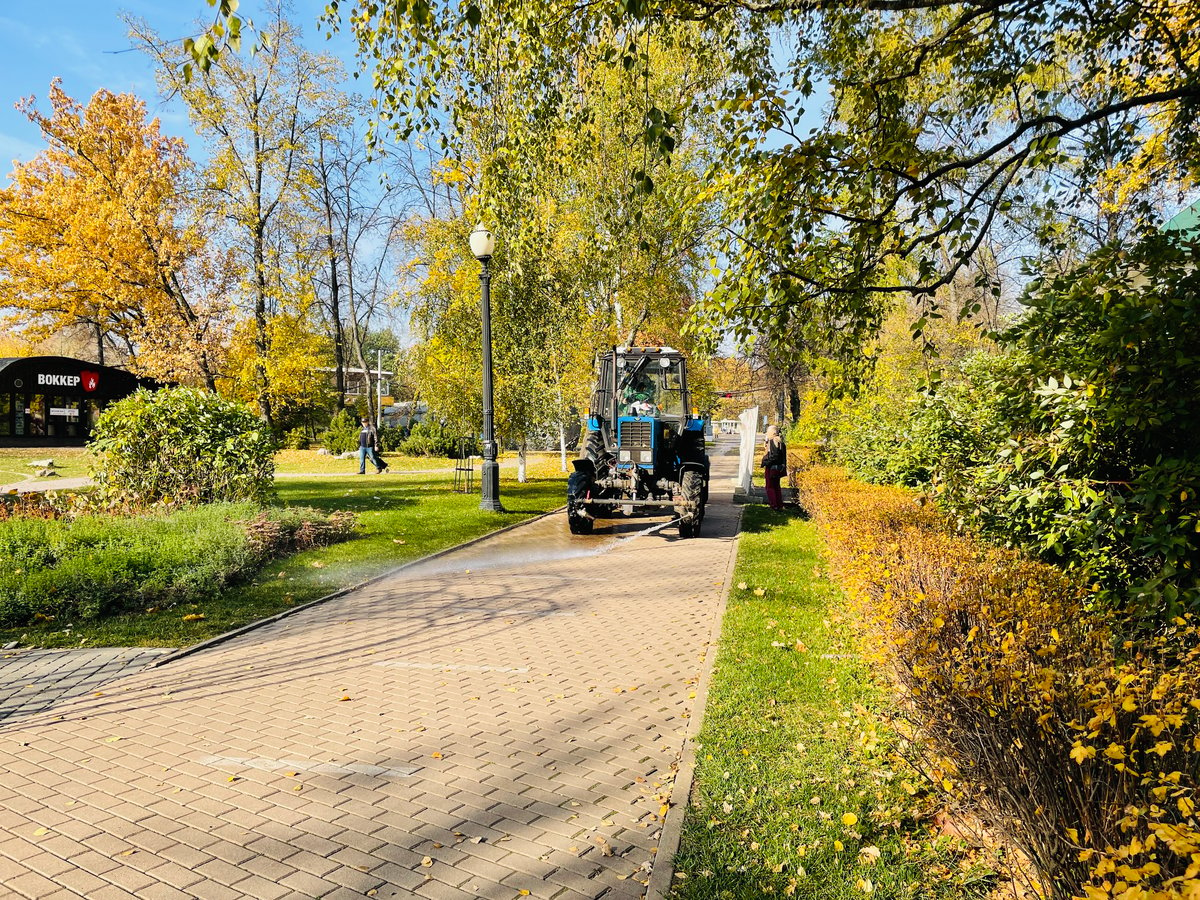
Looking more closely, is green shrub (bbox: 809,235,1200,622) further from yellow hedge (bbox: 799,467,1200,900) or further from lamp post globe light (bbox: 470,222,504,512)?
lamp post globe light (bbox: 470,222,504,512)

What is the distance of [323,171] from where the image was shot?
3469 cm

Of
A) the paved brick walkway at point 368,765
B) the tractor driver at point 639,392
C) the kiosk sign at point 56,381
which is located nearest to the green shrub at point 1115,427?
the paved brick walkway at point 368,765

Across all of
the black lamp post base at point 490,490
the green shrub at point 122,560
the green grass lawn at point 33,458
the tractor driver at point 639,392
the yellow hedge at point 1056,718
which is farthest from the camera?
the green grass lawn at point 33,458

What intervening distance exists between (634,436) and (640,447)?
225 mm

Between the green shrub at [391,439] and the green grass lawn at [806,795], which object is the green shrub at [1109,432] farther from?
the green shrub at [391,439]

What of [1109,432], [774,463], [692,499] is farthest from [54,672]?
[774,463]

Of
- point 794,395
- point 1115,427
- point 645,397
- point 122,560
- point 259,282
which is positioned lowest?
point 122,560

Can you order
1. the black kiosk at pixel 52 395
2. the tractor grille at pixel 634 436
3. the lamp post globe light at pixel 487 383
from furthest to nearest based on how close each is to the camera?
the black kiosk at pixel 52 395 → the lamp post globe light at pixel 487 383 → the tractor grille at pixel 634 436

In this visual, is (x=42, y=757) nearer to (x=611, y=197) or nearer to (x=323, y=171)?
(x=611, y=197)

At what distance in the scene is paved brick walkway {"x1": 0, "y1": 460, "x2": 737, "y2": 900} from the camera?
3.22 m

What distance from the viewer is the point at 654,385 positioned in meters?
13.5

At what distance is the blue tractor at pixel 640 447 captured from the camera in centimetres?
1243

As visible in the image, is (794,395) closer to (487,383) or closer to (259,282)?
(487,383)

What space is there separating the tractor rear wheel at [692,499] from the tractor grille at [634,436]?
88 cm
